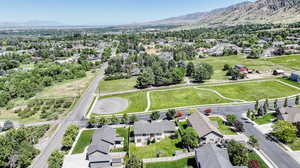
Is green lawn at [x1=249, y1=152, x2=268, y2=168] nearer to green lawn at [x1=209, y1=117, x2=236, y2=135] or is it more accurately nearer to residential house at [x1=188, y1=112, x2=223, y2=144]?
residential house at [x1=188, y1=112, x2=223, y2=144]

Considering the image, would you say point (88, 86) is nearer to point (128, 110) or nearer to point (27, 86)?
point (27, 86)

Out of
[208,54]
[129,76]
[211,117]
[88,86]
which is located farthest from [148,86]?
[208,54]

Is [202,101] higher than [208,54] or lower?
lower

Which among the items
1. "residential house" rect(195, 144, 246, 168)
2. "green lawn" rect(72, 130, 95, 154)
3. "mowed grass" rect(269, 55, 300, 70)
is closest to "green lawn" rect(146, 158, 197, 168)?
"residential house" rect(195, 144, 246, 168)

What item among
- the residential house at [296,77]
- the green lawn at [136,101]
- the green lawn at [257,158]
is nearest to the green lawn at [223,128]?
the green lawn at [257,158]

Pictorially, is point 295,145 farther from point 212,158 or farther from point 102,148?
point 102,148

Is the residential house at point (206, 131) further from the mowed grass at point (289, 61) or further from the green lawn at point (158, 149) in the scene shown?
the mowed grass at point (289, 61)
